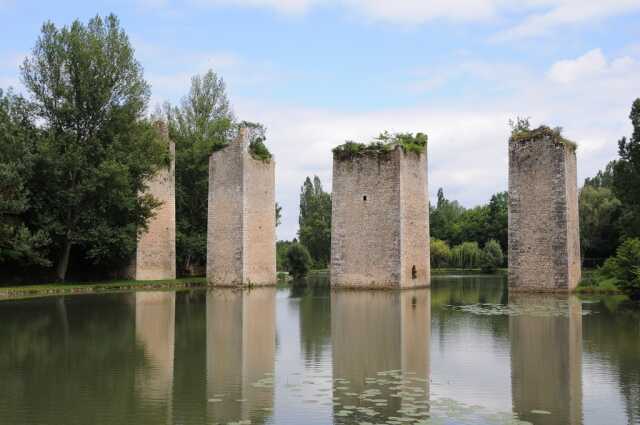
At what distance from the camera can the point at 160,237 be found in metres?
27.0

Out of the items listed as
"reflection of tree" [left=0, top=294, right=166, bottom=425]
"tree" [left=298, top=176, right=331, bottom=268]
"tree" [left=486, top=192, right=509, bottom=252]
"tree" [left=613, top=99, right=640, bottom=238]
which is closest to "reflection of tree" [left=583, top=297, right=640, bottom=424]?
"reflection of tree" [left=0, top=294, right=166, bottom=425]

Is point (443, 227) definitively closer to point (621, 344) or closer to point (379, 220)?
point (379, 220)

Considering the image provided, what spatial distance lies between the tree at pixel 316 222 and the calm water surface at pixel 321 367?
36.6 meters

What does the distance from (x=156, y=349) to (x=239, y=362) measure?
5.08 ft

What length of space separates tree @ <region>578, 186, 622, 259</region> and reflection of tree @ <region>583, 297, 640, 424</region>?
22699 mm

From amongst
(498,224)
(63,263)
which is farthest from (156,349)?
(498,224)

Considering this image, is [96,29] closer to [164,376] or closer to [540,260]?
[540,260]

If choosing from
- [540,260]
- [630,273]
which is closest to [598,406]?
[630,273]

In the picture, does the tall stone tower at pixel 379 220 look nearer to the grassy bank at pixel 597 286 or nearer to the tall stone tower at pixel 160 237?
the grassy bank at pixel 597 286

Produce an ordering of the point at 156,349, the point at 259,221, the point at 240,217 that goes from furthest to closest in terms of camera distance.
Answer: the point at 259,221 → the point at 240,217 → the point at 156,349

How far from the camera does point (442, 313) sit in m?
14.1

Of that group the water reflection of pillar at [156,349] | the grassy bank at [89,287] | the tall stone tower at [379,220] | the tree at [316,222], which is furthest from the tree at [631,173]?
the tree at [316,222]

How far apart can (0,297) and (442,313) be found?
12.5m

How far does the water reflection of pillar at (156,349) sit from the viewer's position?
254 inches
